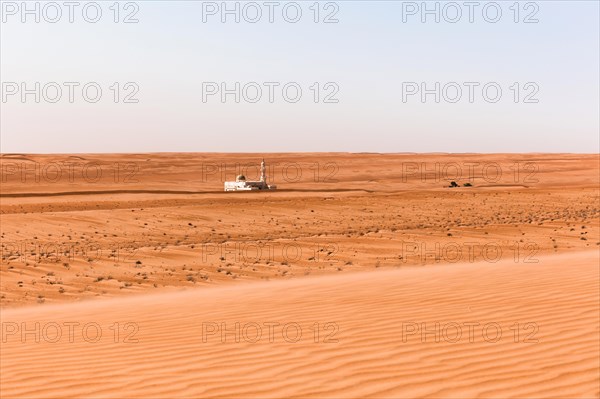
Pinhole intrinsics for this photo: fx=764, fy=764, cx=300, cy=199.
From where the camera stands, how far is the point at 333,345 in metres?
7.14

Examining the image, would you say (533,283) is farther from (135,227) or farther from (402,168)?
(402,168)

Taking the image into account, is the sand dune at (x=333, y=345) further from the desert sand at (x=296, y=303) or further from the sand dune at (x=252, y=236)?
the sand dune at (x=252, y=236)

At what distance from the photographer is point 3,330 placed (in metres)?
9.10

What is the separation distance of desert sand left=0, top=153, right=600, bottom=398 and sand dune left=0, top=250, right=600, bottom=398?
3 cm

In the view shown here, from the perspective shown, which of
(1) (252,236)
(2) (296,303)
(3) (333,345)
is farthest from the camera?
(1) (252,236)

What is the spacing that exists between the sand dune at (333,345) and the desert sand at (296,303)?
0.03 meters

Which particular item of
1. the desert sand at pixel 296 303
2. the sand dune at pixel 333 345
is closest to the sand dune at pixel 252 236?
the desert sand at pixel 296 303

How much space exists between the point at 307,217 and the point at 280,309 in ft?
53.1

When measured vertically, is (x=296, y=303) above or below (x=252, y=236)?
below

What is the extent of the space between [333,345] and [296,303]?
3.00 meters

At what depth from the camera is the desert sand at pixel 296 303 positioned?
612 cm

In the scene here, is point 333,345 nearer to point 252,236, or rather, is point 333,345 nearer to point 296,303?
point 296,303

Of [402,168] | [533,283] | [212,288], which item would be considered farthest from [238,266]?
[402,168]

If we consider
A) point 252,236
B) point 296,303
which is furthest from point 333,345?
point 252,236
